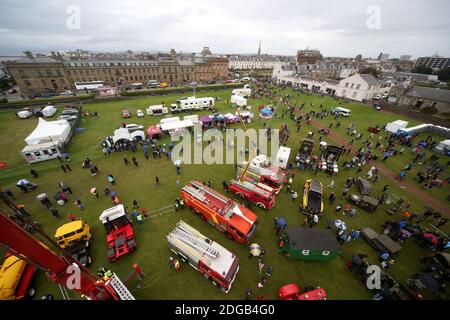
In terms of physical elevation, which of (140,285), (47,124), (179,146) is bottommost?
(140,285)

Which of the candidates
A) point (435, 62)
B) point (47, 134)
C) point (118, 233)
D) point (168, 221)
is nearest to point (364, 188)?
point (168, 221)

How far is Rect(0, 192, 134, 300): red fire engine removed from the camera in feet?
17.8

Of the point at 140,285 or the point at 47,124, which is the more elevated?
the point at 47,124

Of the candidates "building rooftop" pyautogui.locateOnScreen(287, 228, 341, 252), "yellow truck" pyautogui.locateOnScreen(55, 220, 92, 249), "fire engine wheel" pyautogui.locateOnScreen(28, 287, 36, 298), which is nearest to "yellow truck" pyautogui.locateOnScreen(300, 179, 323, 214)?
"building rooftop" pyautogui.locateOnScreen(287, 228, 341, 252)

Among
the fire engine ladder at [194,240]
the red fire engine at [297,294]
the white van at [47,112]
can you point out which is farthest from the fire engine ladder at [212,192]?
the white van at [47,112]

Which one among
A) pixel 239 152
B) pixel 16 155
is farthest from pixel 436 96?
pixel 16 155

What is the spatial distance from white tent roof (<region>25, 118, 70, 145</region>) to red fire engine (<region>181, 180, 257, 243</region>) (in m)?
20.7

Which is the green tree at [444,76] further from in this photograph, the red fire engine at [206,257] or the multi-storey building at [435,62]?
the red fire engine at [206,257]

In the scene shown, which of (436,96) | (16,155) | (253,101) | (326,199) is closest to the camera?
(326,199)

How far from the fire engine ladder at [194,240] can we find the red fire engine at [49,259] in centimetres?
380

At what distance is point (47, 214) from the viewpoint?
14.8 meters

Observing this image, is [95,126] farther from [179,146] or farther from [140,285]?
[140,285]

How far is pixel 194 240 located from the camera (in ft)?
36.4

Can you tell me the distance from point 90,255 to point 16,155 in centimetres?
2206
